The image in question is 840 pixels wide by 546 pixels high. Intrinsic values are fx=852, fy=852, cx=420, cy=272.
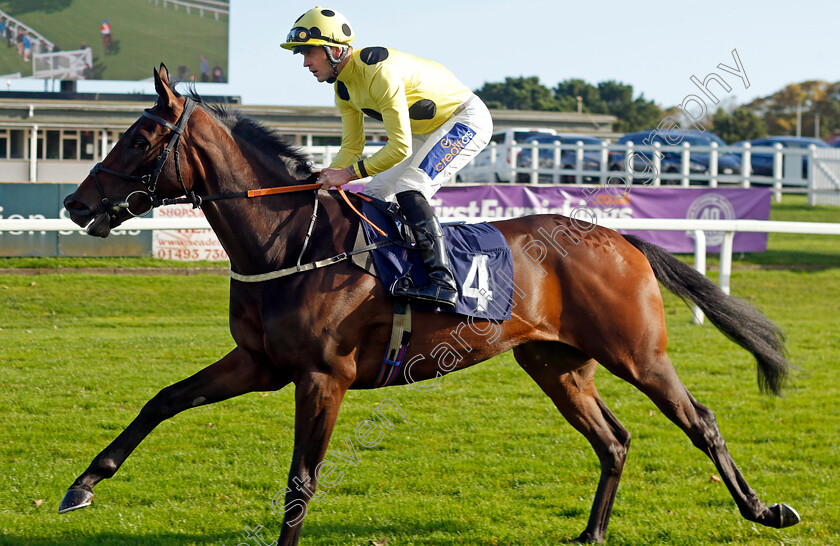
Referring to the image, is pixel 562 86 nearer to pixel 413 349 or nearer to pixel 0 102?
pixel 0 102

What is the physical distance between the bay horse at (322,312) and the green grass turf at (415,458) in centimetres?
42

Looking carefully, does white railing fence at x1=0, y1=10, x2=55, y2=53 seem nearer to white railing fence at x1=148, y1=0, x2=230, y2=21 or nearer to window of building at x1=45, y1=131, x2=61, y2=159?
white railing fence at x1=148, y1=0, x2=230, y2=21

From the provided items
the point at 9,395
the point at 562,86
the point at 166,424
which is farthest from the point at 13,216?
the point at 562,86

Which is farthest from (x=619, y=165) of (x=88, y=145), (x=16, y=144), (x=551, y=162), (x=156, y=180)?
(x=16, y=144)

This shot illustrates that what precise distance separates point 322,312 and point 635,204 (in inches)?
384

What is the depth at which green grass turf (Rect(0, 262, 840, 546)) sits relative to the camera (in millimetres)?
3930

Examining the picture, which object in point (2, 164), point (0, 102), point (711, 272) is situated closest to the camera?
point (711, 272)

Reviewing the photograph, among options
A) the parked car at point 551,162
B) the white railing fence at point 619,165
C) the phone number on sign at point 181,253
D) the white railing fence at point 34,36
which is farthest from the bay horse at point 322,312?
the white railing fence at point 34,36

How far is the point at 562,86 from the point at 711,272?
44.7m

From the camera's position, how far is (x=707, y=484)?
15.2 feet

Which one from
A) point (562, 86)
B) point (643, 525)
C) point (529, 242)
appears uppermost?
point (562, 86)

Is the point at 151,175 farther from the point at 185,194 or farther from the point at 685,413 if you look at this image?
the point at 685,413

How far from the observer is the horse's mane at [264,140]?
3660mm

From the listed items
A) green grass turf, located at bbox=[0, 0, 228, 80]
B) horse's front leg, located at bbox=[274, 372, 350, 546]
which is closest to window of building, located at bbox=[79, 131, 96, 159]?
green grass turf, located at bbox=[0, 0, 228, 80]
